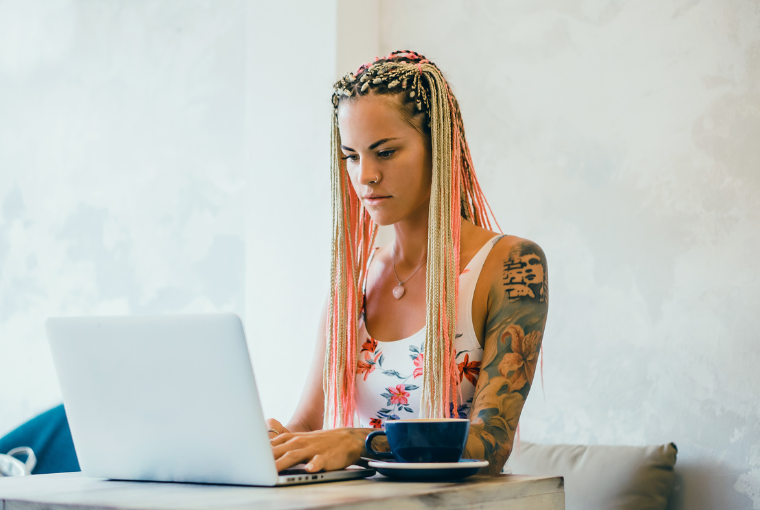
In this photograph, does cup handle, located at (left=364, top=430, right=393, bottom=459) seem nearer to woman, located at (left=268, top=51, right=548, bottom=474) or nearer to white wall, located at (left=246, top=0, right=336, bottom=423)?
woman, located at (left=268, top=51, right=548, bottom=474)

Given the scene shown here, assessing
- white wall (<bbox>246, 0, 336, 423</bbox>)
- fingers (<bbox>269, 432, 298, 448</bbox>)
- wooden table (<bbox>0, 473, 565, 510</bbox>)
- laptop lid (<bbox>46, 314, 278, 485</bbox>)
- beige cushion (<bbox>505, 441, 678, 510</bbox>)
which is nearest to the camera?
wooden table (<bbox>0, 473, 565, 510</bbox>)

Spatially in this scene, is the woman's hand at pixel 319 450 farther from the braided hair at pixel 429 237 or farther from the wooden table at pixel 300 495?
the braided hair at pixel 429 237

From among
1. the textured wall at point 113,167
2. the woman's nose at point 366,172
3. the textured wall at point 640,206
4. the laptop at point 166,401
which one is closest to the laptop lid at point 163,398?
the laptop at point 166,401

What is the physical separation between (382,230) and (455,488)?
5.95ft

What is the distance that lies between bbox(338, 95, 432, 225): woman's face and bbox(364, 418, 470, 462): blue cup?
0.60m

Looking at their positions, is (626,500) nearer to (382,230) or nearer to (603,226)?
(603,226)

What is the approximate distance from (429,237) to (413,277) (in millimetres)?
144

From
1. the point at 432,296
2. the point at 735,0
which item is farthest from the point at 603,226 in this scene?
the point at 432,296

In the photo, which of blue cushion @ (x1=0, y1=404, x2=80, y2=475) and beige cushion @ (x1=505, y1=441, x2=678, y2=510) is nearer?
beige cushion @ (x1=505, y1=441, x2=678, y2=510)

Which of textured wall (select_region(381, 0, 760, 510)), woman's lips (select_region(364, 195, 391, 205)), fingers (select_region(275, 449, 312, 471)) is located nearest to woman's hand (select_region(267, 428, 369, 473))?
fingers (select_region(275, 449, 312, 471))

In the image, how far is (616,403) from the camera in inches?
80.9

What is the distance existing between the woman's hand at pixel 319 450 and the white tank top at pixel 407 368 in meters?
0.42

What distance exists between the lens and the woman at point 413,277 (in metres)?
1.32

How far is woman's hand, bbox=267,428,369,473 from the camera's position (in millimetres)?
879
